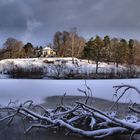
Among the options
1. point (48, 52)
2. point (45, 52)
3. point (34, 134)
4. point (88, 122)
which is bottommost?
point (34, 134)

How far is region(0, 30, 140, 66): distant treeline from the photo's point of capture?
59688 millimetres

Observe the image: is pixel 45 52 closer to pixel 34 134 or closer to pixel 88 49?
pixel 88 49

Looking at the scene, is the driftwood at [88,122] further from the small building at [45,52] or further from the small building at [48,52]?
the small building at [45,52]

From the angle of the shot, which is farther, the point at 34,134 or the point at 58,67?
the point at 58,67

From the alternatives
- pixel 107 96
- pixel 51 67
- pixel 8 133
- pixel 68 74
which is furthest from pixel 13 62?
pixel 8 133

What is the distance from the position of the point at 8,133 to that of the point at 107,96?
1040 centimetres

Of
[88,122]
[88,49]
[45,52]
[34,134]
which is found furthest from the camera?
[45,52]

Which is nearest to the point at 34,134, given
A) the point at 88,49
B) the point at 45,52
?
the point at 88,49

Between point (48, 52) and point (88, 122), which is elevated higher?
point (48, 52)

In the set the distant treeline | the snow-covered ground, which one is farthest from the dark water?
the distant treeline

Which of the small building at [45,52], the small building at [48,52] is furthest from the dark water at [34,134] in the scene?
the small building at [45,52]

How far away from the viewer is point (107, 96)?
2003 cm

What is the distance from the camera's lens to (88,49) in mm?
63531

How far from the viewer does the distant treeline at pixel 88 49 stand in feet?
196
